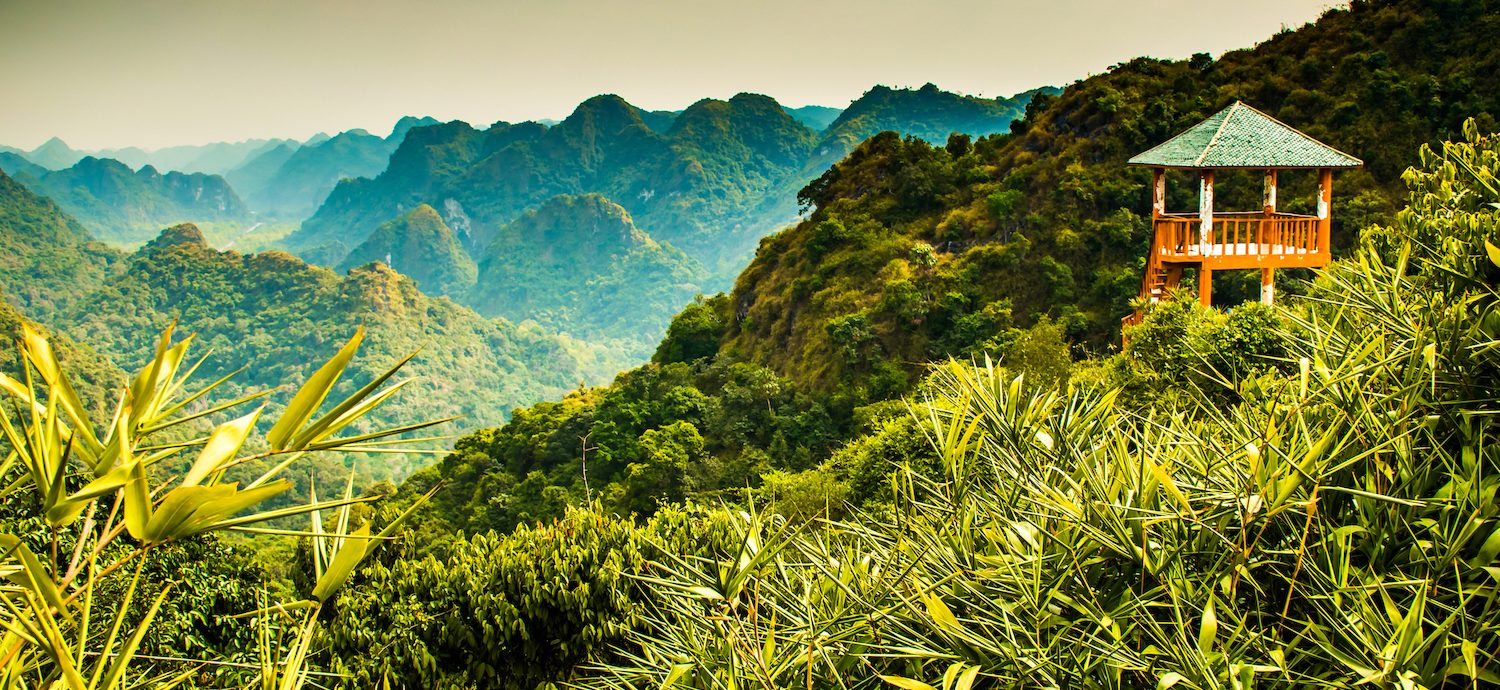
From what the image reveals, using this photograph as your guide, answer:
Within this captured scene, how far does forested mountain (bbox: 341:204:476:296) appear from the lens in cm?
10462

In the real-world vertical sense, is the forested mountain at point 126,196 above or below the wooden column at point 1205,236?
above

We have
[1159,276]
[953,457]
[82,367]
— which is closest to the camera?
[953,457]

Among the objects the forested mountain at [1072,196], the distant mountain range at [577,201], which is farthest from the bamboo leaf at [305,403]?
the distant mountain range at [577,201]

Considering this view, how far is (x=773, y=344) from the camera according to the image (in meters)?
20.2

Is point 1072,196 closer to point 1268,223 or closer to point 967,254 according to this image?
point 967,254

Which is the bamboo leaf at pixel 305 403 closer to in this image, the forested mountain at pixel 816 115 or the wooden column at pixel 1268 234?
the wooden column at pixel 1268 234

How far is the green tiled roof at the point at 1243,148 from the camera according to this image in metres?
9.77

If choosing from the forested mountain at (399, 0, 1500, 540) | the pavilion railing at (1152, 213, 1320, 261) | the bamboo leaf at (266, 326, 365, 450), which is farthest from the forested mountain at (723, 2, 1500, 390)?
the bamboo leaf at (266, 326, 365, 450)

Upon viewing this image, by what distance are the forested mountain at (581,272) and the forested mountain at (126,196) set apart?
6299cm

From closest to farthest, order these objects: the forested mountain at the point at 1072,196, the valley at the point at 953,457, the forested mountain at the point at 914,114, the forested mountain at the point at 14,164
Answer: the valley at the point at 953,457, the forested mountain at the point at 1072,196, the forested mountain at the point at 914,114, the forested mountain at the point at 14,164

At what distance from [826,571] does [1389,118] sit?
19.0 meters

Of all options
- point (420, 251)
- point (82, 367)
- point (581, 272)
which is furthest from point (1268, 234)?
point (420, 251)

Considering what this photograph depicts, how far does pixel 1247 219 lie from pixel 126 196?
525 feet

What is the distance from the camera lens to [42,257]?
74312mm
